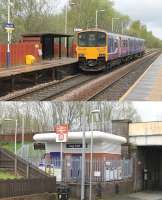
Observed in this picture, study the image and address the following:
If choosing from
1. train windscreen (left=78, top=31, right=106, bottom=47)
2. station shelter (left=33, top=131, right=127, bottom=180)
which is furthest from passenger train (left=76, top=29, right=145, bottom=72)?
station shelter (left=33, top=131, right=127, bottom=180)

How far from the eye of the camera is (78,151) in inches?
1179

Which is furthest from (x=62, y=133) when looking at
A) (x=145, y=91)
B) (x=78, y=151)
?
(x=78, y=151)

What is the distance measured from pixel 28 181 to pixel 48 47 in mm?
33147

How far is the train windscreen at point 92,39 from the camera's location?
1597 inches

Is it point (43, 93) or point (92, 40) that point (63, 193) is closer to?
point (43, 93)

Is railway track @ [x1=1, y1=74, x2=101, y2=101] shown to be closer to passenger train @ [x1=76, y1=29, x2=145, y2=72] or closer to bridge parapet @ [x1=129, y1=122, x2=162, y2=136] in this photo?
bridge parapet @ [x1=129, y1=122, x2=162, y2=136]

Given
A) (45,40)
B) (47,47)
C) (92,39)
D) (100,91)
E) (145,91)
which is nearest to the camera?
(145,91)

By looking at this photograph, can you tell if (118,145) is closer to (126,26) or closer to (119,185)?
(119,185)

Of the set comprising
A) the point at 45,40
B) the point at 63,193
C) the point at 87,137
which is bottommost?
the point at 63,193

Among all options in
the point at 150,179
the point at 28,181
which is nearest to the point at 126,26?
the point at 150,179

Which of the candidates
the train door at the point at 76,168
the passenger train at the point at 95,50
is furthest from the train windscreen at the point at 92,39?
the train door at the point at 76,168

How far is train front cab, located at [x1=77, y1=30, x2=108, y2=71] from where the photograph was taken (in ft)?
130

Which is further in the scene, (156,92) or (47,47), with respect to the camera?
(47,47)

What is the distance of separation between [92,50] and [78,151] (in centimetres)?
1224
